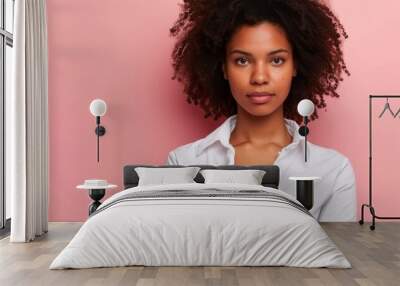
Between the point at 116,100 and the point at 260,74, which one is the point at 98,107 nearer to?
the point at 116,100

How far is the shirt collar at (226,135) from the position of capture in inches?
257

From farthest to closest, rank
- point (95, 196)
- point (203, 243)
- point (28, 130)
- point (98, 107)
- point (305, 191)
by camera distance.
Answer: point (98, 107) < point (95, 196) < point (305, 191) < point (28, 130) < point (203, 243)

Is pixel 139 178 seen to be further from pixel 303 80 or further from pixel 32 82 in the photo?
pixel 303 80

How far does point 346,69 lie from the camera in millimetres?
6609

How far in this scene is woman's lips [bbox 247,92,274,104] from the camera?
21.1ft

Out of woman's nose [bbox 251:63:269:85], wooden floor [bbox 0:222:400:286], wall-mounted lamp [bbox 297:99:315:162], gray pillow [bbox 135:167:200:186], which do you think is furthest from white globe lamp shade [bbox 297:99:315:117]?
wooden floor [bbox 0:222:400:286]

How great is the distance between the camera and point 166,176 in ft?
19.7

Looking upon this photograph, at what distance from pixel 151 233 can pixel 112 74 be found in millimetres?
2927

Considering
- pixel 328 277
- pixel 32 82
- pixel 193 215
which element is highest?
pixel 32 82

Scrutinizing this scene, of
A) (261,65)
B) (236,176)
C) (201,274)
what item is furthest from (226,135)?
(201,274)

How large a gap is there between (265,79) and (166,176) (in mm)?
1475

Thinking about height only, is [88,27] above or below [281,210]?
above

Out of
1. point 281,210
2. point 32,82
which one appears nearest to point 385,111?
point 281,210

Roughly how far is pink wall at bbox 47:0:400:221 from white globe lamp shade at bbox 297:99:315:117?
0.33 meters
